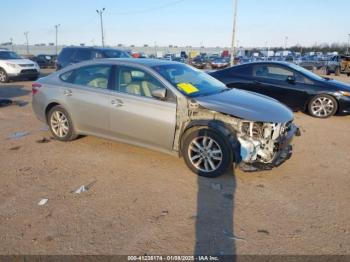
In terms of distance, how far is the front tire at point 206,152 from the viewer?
14.3 feet

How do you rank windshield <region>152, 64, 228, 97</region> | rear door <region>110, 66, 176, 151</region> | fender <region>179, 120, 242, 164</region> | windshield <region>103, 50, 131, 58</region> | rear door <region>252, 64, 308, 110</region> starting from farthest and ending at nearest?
windshield <region>103, 50, 131, 58</region>
rear door <region>252, 64, 308, 110</region>
windshield <region>152, 64, 228, 97</region>
rear door <region>110, 66, 176, 151</region>
fender <region>179, 120, 242, 164</region>

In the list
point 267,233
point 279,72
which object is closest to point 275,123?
point 267,233

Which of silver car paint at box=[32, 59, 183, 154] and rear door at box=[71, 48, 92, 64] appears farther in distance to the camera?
rear door at box=[71, 48, 92, 64]

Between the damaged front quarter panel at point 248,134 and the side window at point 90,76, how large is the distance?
1.53 meters

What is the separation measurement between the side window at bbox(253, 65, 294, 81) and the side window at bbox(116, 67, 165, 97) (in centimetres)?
479

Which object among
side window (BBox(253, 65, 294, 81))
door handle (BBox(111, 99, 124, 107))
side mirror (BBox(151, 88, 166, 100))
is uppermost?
side window (BBox(253, 65, 294, 81))

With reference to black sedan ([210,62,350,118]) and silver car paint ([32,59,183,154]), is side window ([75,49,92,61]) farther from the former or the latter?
silver car paint ([32,59,183,154])

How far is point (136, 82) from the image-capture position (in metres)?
5.07

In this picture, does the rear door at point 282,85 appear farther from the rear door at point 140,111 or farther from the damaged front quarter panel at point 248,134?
the rear door at point 140,111

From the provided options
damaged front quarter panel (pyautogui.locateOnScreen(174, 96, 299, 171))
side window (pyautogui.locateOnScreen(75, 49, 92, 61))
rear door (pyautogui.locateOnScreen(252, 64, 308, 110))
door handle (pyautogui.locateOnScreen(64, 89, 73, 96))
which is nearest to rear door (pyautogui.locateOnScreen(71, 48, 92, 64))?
side window (pyautogui.locateOnScreen(75, 49, 92, 61))

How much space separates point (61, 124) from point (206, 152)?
9.98ft

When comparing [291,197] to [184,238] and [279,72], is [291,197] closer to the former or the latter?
[184,238]

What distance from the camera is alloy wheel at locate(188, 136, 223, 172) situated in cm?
444

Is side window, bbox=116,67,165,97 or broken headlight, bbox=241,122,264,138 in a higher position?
side window, bbox=116,67,165,97
